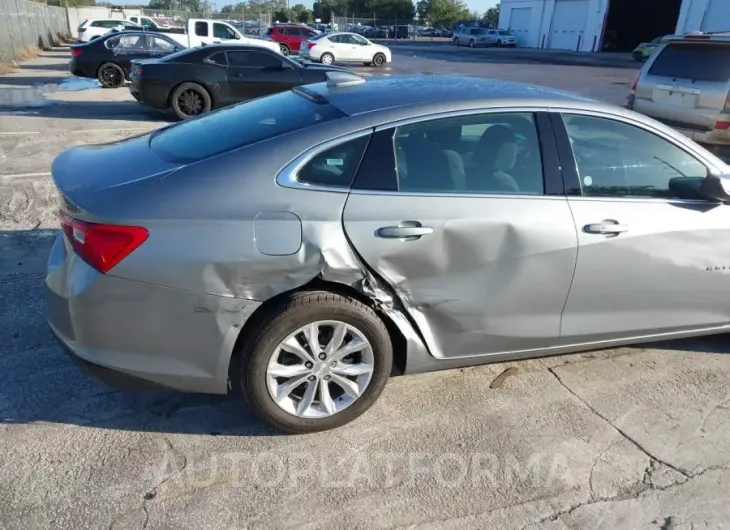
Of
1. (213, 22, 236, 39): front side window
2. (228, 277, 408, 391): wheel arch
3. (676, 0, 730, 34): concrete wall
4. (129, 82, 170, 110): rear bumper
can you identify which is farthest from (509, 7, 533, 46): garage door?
(228, 277, 408, 391): wheel arch

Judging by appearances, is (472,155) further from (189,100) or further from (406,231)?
(189,100)

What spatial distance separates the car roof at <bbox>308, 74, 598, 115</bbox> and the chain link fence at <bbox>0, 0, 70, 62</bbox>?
2344 cm

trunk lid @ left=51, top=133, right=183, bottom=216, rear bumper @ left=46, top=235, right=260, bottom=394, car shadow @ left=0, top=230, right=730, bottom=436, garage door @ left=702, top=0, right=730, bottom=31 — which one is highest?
garage door @ left=702, top=0, right=730, bottom=31

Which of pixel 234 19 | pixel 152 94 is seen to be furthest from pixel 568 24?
pixel 152 94

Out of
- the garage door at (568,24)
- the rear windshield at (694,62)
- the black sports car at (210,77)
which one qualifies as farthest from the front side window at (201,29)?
the garage door at (568,24)

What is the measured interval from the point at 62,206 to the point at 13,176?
518 cm

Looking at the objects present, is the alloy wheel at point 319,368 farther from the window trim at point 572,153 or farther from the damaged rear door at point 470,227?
the window trim at point 572,153

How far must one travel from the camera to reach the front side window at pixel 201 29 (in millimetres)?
19500

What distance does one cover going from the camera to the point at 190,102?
11328 mm

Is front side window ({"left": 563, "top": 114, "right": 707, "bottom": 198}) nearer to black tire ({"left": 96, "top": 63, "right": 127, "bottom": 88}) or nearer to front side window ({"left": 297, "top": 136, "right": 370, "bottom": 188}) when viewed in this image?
front side window ({"left": 297, "top": 136, "right": 370, "bottom": 188})

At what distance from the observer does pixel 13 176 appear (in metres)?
6.99

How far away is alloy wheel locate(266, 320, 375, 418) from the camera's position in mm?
2703

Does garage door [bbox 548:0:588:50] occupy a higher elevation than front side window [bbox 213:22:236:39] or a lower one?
higher

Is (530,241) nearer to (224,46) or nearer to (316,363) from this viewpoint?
(316,363)
